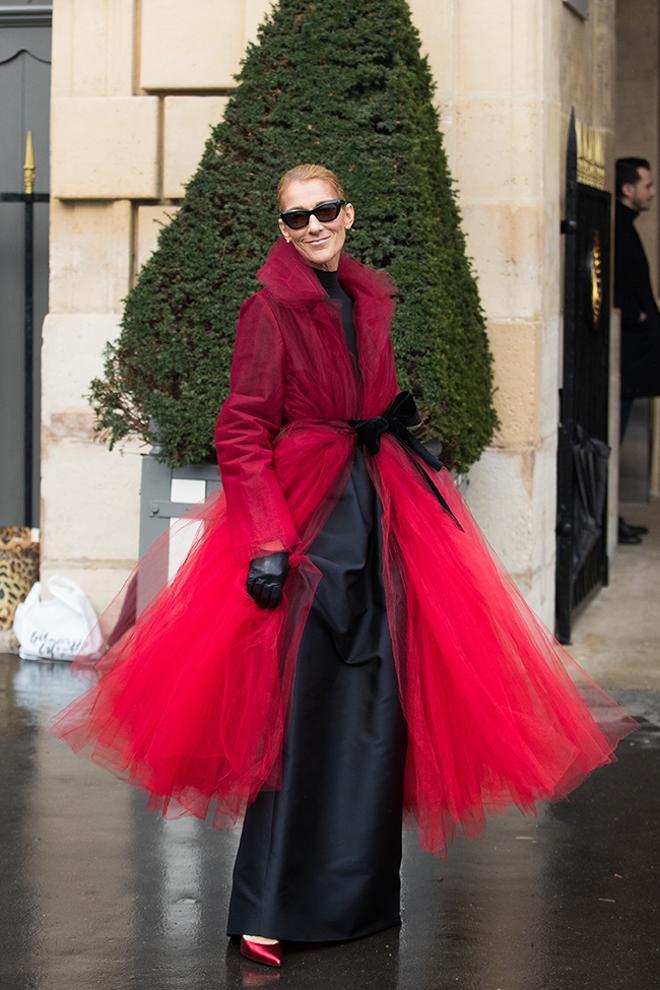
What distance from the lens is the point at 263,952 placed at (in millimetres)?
4254

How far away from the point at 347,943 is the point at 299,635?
78 cm

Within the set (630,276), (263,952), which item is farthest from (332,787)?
(630,276)

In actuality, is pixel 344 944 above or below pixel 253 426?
below

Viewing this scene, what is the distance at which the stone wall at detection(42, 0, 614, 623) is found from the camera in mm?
7238

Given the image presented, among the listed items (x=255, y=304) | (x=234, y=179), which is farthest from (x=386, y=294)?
(x=234, y=179)

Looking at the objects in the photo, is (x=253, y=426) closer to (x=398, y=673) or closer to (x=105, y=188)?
(x=398, y=673)

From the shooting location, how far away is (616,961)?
4.31m

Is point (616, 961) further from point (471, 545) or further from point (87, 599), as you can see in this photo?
point (87, 599)

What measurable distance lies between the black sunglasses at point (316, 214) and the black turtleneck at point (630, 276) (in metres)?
5.86

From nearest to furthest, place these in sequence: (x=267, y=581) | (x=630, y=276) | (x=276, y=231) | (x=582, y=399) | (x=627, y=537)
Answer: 1. (x=267, y=581)
2. (x=276, y=231)
3. (x=582, y=399)
4. (x=630, y=276)
5. (x=627, y=537)

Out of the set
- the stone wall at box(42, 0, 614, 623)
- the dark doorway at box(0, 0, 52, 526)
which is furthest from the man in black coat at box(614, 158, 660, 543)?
the dark doorway at box(0, 0, 52, 526)

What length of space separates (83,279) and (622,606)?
303 cm

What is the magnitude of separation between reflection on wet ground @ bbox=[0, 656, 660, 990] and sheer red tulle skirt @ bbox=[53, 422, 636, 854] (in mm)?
316

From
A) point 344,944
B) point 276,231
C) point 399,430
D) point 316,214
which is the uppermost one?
point 276,231
